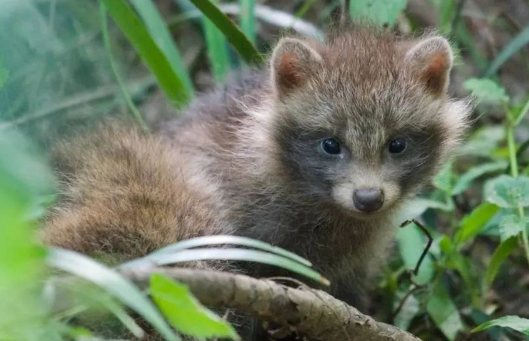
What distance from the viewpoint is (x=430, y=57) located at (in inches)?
153

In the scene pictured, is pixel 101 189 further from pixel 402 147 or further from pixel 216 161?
pixel 402 147

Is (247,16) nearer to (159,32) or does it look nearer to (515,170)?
(159,32)

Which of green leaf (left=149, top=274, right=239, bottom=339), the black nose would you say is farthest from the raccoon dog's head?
green leaf (left=149, top=274, right=239, bottom=339)

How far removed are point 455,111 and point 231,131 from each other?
1.13 meters

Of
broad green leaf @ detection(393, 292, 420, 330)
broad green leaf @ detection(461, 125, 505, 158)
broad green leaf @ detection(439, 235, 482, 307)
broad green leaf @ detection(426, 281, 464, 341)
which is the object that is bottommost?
broad green leaf @ detection(393, 292, 420, 330)

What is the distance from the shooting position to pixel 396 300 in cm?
459

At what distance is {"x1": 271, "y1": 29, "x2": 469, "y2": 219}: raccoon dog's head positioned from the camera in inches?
144

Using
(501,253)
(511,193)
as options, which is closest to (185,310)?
(511,193)

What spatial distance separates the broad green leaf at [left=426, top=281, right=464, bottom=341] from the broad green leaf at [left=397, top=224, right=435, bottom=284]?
83mm

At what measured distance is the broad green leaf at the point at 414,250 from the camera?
444cm

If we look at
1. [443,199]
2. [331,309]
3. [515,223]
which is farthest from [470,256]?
[331,309]

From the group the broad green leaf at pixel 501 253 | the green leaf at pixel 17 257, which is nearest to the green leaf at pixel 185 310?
the green leaf at pixel 17 257

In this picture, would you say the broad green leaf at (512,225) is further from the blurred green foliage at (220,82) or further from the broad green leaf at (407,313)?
the broad green leaf at (407,313)

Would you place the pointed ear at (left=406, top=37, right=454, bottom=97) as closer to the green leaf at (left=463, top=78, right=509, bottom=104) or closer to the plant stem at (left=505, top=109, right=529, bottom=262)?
the green leaf at (left=463, top=78, right=509, bottom=104)
